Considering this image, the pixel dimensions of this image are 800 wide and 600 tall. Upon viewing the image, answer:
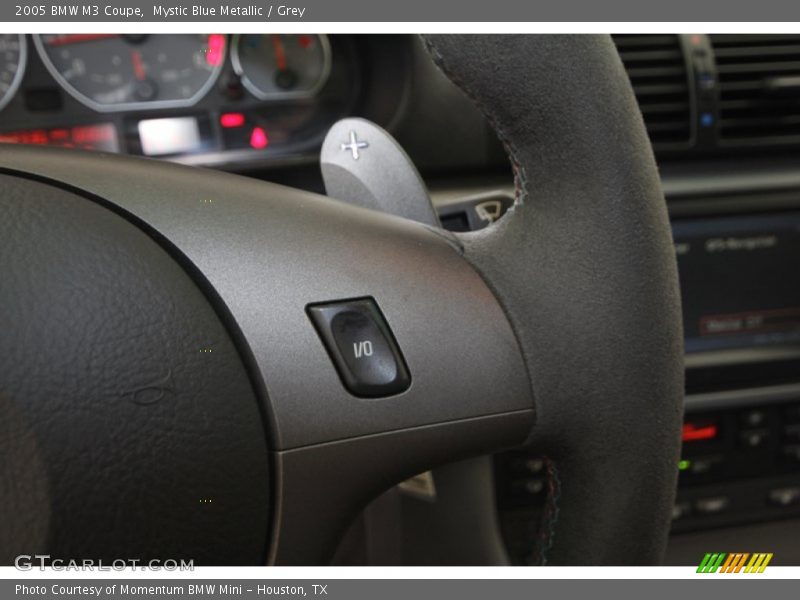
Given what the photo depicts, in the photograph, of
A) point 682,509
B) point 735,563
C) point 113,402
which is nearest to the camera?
point 113,402

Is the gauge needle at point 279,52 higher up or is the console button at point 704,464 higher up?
the gauge needle at point 279,52

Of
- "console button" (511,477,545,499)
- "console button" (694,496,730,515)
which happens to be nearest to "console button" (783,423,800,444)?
"console button" (694,496,730,515)

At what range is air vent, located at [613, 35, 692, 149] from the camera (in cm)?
105

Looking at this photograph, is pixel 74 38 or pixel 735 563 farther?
pixel 74 38

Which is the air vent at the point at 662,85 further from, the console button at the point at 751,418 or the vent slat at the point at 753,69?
the console button at the point at 751,418

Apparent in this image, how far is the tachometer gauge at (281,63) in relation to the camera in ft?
3.66

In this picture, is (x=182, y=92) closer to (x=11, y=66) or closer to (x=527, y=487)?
(x=11, y=66)

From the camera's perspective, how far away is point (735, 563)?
0.88 m

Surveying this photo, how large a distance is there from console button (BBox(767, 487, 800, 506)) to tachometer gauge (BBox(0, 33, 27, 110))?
0.97 m

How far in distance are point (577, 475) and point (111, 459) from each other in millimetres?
245

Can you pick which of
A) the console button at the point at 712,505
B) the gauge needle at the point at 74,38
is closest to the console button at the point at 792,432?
the console button at the point at 712,505

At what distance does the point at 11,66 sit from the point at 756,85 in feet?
2.76

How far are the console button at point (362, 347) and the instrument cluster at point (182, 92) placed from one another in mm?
585

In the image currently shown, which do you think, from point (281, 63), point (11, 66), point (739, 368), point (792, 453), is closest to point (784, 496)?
point (792, 453)
